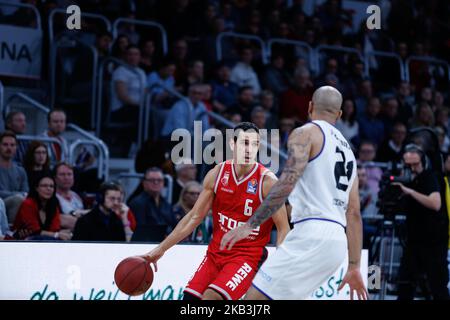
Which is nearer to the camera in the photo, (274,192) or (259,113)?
(274,192)

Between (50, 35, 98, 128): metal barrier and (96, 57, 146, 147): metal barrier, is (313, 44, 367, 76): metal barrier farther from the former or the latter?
(50, 35, 98, 128): metal barrier

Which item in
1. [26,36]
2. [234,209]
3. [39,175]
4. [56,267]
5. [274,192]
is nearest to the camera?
[274,192]

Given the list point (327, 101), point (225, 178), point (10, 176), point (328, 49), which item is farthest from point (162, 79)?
point (327, 101)

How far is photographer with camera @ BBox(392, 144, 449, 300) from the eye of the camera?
478 inches

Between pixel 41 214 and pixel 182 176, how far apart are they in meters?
2.54

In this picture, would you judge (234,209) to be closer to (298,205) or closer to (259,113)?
(298,205)

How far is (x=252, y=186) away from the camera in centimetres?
852

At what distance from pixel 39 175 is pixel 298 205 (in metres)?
4.94

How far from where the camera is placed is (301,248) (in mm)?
7266

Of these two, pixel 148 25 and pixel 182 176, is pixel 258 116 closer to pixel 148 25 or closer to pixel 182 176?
pixel 182 176

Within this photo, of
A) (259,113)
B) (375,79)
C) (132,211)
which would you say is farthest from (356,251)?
(375,79)

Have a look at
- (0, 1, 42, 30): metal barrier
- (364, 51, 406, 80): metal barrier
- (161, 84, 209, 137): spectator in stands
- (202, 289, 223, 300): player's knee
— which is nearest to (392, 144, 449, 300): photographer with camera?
(161, 84, 209, 137): spectator in stands
